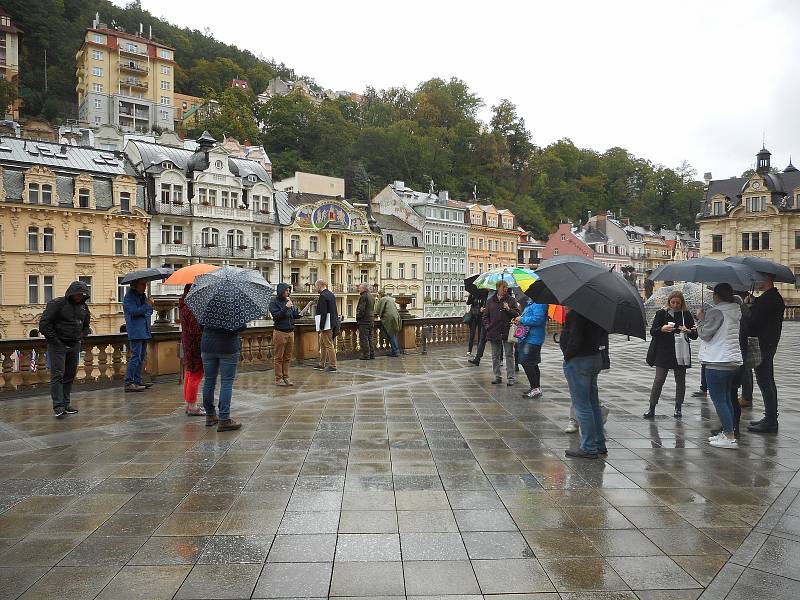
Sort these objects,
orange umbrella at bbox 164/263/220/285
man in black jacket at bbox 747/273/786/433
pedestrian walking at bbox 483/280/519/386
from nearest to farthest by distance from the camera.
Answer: man in black jacket at bbox 747/273/786/433 → orange umbrella at bbox 164/263/220/285 → pedestrian walking at bbox 483/280/519/386

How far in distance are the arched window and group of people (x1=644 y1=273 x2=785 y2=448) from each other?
40426 millimetres

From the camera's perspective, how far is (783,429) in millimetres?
7699

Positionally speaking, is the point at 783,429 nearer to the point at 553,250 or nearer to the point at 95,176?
the point at 95,176

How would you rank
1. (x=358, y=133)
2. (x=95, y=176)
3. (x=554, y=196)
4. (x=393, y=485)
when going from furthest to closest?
(x=554, y=196)
(x=358, y=133)
(x=95, y=176)
(x=393, y=485)

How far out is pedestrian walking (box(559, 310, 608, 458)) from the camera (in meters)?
6.37

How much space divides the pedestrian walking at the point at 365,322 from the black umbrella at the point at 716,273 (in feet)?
26.3

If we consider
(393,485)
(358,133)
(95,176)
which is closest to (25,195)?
(95,176)

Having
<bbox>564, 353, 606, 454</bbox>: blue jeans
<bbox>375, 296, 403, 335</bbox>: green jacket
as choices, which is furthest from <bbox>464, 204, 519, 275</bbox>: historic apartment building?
<bbox>564, 353, 606, 454</bbox>: blue jeans

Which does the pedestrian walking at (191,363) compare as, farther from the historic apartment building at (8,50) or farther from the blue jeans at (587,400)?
the historic apartment building at (8,50)

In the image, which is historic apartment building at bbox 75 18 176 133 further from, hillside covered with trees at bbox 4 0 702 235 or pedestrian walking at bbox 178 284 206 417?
pedestrian walking at bbox 178 284 206 417

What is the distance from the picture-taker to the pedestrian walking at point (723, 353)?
262 inches

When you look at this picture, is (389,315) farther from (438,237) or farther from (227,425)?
(438,237)

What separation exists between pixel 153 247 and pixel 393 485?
4143cm

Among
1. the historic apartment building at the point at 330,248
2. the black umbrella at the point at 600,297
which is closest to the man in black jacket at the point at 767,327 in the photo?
the black umbrella at the point at 600,297
